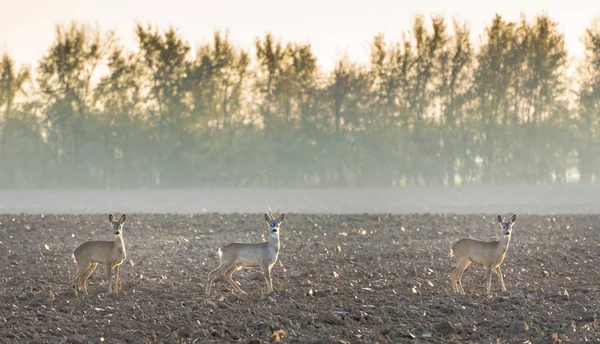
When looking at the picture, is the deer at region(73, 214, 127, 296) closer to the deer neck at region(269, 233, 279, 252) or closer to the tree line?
the deer neck at region(269, 233, 279, 252)

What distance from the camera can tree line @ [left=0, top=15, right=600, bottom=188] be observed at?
4762 centimetres

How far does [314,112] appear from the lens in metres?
49.0

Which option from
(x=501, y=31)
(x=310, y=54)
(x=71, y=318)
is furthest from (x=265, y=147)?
(x=71, y=318)

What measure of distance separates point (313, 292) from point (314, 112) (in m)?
34.9

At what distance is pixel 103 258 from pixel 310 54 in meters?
33.6

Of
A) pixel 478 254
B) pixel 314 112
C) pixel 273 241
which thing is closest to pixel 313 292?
pixel 273 241

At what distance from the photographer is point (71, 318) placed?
1264 cm

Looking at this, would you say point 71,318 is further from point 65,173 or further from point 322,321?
point 65,173

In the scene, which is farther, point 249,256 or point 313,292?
point 249,256

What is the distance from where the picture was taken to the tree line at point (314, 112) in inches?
1875

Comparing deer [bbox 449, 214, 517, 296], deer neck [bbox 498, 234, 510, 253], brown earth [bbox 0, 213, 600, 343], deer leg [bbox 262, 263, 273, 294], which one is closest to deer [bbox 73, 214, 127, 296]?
brown earth [bbox 0, 213, 600, 343]

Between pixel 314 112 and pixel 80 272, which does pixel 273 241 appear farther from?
pixel 314 112

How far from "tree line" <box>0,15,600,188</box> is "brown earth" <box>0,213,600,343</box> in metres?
22.9

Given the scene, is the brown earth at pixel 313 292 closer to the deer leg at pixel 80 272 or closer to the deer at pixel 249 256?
the deer leg at pixel 80 272
